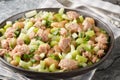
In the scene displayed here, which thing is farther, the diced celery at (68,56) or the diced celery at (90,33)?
the diced celery at (90,33)

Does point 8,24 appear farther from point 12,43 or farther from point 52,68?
point 52,68

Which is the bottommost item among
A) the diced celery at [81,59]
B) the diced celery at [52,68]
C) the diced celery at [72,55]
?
the diced celery at [81,59]

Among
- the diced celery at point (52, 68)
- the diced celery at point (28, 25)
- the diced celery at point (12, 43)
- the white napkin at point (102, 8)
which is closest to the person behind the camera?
the diced celery at point (52, 68)

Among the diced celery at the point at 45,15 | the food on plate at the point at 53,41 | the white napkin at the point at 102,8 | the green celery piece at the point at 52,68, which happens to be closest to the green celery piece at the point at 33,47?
the food on plate at the point at 53,41

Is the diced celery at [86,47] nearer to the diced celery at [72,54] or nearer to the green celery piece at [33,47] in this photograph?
→ the diced celery at [72,54]

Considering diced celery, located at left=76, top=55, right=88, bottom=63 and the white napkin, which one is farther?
the white napkin

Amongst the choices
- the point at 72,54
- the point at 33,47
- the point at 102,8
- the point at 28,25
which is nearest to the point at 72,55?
the point at 72,54

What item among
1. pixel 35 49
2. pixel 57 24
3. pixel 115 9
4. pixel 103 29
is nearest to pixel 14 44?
pixel 35 49

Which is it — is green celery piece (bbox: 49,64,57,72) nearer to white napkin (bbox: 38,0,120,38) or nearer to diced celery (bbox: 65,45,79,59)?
diced celery (bbox: 65,45,79,59)

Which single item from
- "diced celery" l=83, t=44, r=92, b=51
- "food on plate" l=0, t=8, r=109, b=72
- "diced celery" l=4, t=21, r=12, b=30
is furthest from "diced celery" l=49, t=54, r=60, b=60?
"diced celery" l=4, t=21, r=12, b=30
